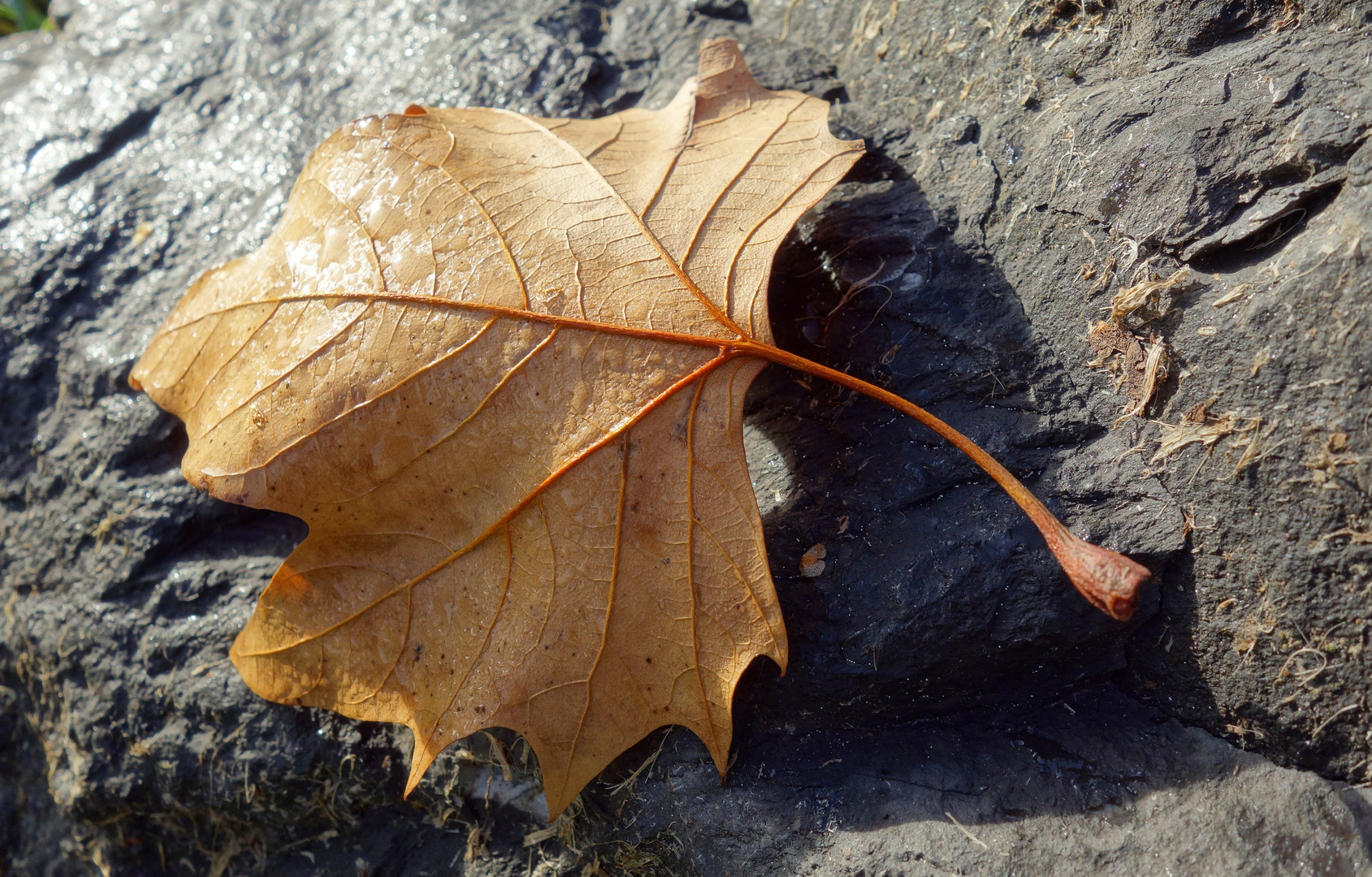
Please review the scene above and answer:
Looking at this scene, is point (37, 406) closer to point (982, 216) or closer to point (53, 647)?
point (53, 647)

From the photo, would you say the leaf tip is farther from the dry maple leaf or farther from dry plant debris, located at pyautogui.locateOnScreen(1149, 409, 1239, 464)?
dry plant debris, located at pyautogui.locateOnScreen(1149, 409, 1239, 464)

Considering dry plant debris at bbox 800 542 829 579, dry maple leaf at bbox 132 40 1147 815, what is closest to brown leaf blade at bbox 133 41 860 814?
dry maple leaf at bbox 132 40 1147 815

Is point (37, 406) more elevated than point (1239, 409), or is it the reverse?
point (37, 406)

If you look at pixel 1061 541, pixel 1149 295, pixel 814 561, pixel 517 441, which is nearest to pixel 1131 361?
pixel 1149 295

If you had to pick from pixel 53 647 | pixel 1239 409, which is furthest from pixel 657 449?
pixel 53 647

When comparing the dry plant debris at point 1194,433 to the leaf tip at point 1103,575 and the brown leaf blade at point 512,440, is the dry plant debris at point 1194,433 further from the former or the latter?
the brown leaf blade at point 512,440

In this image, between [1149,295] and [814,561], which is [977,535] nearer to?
[814,561]
